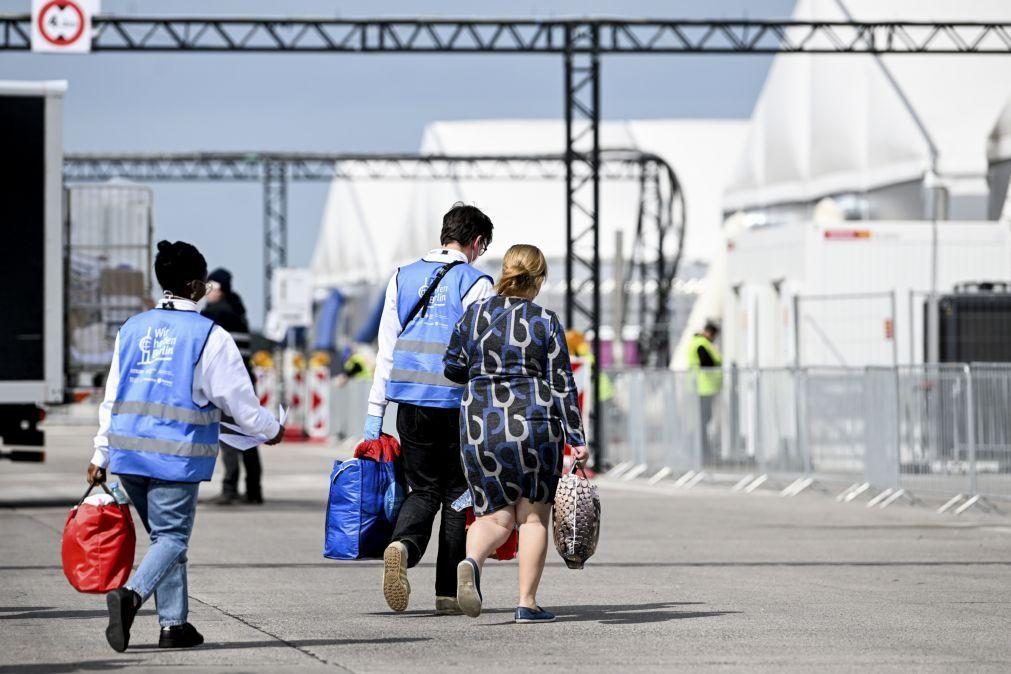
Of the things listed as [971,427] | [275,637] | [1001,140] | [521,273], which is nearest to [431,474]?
[521,273]

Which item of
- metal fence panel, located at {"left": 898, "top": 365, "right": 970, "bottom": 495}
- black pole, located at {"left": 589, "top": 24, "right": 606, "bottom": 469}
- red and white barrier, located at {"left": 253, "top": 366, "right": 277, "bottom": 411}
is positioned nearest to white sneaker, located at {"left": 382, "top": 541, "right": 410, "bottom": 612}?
metal fence panel, located at {"left": 898, "top": 365, "right": 970, "bottom": 495}

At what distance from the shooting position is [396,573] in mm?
8852

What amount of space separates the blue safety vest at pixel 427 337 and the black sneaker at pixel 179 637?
62.8 inches

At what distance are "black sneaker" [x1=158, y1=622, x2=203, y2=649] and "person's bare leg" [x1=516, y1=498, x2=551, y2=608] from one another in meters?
1.48

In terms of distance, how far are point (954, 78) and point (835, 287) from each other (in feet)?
43.5

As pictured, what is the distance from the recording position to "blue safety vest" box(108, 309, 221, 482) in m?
7.91

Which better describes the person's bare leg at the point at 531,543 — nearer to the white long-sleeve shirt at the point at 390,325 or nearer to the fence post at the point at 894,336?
the white long-sleeve shirt at the point at 390,325

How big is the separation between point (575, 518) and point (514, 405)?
23.1 inches

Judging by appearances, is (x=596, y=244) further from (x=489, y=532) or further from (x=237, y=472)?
(x=489, y=532)

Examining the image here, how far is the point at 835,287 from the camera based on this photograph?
26672mm

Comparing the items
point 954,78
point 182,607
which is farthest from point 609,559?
point 954,78

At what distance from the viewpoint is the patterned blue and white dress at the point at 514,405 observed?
8750mm

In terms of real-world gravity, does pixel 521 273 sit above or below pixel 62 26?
below

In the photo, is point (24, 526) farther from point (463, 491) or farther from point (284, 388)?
point (284, 388)
